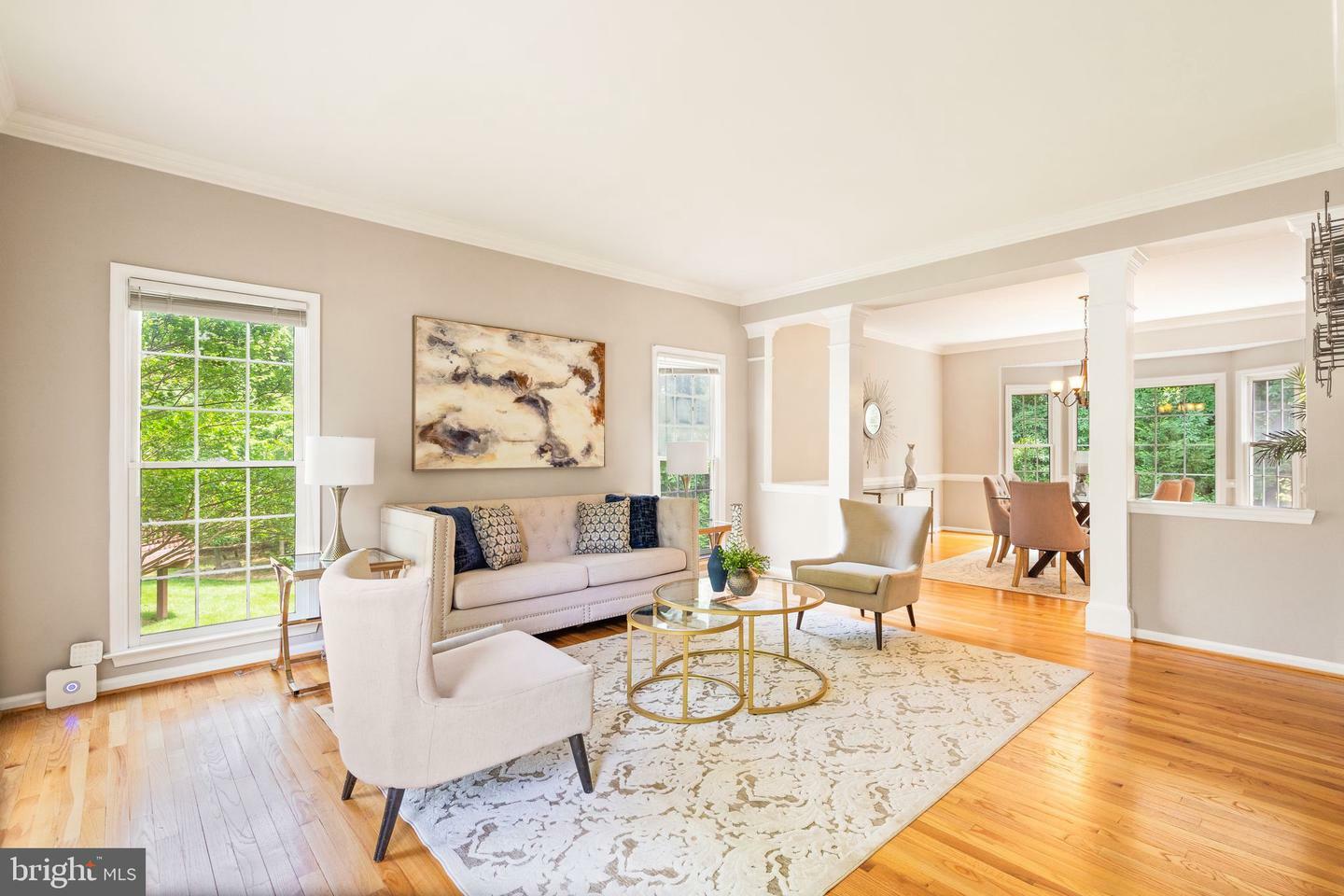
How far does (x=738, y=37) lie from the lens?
2404 millimetres

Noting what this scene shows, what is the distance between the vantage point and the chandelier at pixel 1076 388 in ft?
21.4

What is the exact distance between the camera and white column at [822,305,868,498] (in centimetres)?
559

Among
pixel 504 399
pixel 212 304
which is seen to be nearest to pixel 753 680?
pixel 504 399

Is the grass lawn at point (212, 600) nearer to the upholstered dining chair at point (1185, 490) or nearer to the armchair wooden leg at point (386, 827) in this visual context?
the armchair wooden leg at point (386, 827)

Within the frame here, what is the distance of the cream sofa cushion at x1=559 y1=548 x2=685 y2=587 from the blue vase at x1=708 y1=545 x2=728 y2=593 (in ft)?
3.75

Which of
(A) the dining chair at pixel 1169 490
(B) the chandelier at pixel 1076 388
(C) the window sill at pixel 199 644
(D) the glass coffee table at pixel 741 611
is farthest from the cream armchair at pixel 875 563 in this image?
(A) the dining chair at pixel 1169 490

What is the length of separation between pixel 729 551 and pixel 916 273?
10.0 ft

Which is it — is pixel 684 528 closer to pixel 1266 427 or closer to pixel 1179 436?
pixel 1179 436

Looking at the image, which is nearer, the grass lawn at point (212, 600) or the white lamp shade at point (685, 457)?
the grass lawn at point (212, 600)

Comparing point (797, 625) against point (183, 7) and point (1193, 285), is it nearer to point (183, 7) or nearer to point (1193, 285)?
point (183, 7)

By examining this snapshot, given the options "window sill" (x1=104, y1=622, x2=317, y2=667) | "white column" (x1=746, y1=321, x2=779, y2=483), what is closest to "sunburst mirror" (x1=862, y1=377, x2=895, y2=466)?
"white column" (x1=746, y1=321, x2=779, y2=483)

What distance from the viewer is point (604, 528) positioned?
464cm

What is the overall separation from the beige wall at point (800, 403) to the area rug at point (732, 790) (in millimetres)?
3832

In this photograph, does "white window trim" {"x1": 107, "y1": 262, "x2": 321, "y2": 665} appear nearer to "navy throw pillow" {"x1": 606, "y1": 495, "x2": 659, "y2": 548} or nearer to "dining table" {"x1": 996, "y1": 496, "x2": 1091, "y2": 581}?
"navy throw pillow" {"x1": 606, "y1": 495, "x2": 659, "y2": 548}
